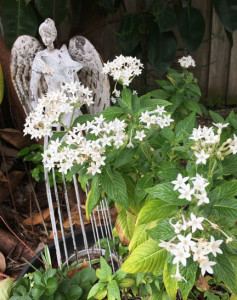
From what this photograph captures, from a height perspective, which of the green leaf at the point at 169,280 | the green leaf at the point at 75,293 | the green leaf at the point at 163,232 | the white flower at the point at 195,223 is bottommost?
the green leaf at the point at 75,293

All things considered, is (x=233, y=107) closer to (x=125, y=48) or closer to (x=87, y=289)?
(x=125, y=48)

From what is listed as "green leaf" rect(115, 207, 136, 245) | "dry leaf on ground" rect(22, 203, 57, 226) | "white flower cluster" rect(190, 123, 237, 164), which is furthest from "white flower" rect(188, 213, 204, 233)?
"dry leaf on ground" rect(22, 203, 57, 226)

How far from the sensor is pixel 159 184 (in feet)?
2.19

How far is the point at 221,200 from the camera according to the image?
64 cm

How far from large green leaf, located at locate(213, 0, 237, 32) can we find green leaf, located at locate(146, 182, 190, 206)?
1.33 metres

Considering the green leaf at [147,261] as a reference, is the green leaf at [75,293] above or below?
below

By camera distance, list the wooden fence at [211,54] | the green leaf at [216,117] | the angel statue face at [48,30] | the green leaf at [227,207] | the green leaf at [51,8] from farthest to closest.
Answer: the wooden fence at [211,54] → the green leaf at [51,8] → the green leaf at [216,117] → the angel statue face at [48,30] → the green leaf at [227,207]

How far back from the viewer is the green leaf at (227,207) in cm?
62

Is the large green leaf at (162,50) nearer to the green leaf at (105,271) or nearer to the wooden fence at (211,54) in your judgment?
the wooden fence at (211,54)

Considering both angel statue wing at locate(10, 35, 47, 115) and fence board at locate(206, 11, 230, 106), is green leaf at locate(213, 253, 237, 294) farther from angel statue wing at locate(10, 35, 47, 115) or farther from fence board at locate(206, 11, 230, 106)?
fence board at locate(206, 11, 230, 106)

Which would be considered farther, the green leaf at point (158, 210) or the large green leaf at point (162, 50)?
Answer: the large green leaf at point (162, 50)

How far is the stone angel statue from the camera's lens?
37.1 inches

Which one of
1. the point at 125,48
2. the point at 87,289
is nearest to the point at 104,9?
the point at 125,48

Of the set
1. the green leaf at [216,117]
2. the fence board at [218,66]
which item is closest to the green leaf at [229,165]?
the green leaf at [216,117]
